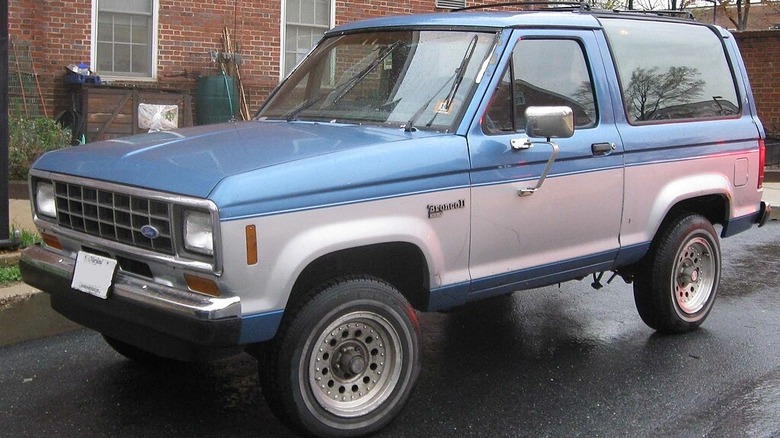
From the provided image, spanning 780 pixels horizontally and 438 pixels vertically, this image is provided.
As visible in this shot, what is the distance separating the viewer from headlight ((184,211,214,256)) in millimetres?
3482

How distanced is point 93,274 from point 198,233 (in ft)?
2.24

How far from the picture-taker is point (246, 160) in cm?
376

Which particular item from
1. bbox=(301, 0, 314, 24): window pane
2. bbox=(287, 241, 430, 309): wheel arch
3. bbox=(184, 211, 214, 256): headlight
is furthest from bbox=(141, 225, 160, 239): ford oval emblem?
bbox=(301, 0, 314, 24): window pane

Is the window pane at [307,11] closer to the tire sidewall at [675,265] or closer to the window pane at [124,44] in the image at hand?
the window pane at [124,44]

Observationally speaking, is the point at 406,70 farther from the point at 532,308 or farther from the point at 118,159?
the point at 532,308

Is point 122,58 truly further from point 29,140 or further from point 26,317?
point 26,317

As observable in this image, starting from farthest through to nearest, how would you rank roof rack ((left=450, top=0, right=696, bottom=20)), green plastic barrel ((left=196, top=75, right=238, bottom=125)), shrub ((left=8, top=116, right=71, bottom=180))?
1. green plastic barrel ((left=196, top=75, right=238, bottom=125))
2. shrub ((left=8, top=116, right=71, bottom=180))
3. roof rack ((left=450, top=0, right=696, bottom=20))

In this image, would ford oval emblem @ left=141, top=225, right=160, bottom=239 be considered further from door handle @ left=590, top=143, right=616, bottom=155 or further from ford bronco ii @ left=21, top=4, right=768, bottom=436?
door handle @ left=590, top=143, right=616, bottom=155

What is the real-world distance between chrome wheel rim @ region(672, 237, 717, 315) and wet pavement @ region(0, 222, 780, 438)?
23cm

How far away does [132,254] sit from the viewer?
3.76 meters

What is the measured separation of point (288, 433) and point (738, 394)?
248 centimetres

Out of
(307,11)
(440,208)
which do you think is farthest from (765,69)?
(440,208)

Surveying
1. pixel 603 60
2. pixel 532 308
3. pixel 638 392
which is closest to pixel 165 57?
pixel 532 308

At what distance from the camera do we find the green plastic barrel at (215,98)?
12.5 metres
